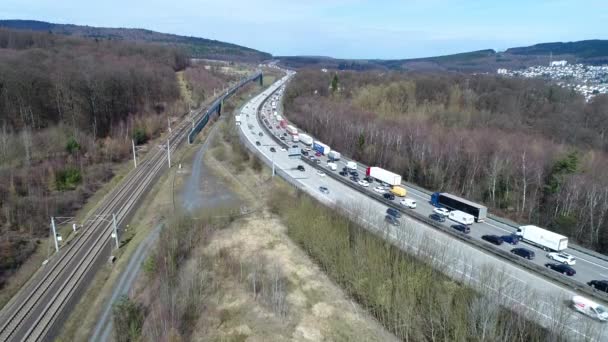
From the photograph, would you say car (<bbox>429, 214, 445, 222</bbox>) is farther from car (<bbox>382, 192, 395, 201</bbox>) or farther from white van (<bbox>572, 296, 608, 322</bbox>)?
white van (<bbox>572, 296, 608, 322</bbox>)

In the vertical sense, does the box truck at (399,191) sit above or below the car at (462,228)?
above

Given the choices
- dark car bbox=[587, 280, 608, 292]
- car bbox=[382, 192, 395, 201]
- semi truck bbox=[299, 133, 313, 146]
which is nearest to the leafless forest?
semi truck bbox=[299, 133, 313, 146]

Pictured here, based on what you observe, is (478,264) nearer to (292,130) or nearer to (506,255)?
(506,255)

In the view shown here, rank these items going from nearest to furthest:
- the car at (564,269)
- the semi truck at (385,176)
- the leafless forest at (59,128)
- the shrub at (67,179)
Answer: the car at (564,269), the leafless forest at (59,128), the semi truck at (385,176), the shrub at (67,179)

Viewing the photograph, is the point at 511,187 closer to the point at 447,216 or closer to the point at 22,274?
the point at 447,216

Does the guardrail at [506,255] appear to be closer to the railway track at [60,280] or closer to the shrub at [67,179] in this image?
the railway track at [60,280]

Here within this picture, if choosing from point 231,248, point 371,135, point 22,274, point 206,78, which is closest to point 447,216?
point 231,248

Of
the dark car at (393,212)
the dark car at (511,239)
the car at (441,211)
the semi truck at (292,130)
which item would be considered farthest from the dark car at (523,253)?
the semi truck at (292,130)

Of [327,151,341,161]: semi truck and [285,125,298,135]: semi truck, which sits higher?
[285,125,298,135]: semi truck
